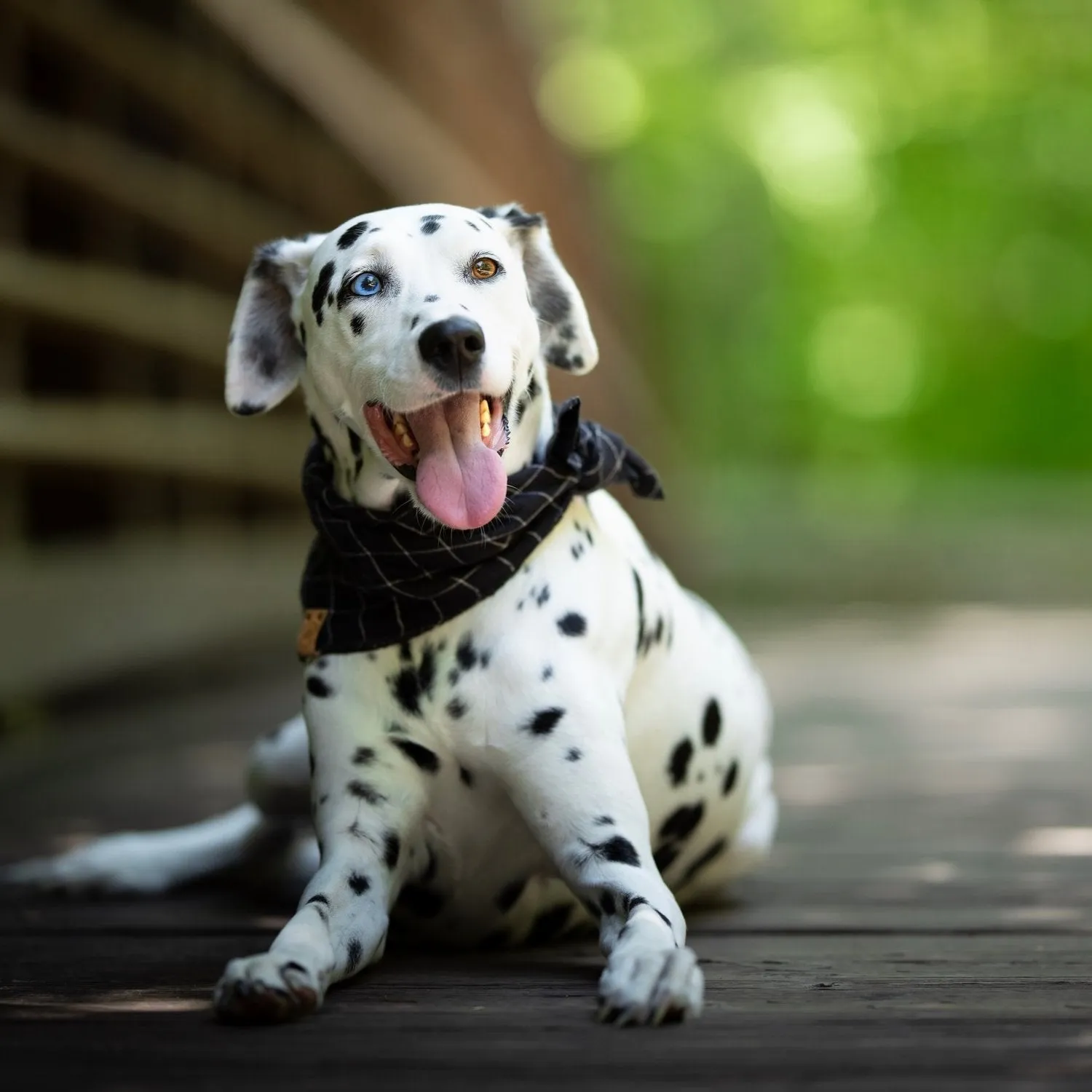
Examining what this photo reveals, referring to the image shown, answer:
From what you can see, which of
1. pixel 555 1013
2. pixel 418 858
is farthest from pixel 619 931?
pixel 418 858

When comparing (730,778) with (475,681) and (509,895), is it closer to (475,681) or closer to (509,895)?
(509,895)

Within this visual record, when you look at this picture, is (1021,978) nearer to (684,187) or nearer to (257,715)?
(257,715)

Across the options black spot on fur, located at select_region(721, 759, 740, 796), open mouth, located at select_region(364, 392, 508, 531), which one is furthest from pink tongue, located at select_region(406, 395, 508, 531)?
black spot on fur, located at select_region(721, 759, 740, 796)

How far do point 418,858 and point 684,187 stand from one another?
69.2 feet

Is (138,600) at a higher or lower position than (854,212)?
lower

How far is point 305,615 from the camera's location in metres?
2.85

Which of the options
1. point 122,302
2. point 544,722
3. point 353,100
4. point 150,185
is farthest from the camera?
point 150,185

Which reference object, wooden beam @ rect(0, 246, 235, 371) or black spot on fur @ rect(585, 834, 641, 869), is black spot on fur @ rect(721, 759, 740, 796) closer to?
black spot on fur @ rect(585, 834, 641, 869)

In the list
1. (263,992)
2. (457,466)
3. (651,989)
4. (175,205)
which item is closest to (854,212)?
(175,205)

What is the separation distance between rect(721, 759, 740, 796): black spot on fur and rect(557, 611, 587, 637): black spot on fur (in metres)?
0.58

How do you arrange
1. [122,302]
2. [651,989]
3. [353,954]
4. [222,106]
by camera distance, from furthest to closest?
[222,106]
[122,302]
[353,954]
[651,989]

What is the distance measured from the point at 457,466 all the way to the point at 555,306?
0.58m

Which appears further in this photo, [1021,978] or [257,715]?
[257,715]

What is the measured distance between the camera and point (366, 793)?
8.63ft
